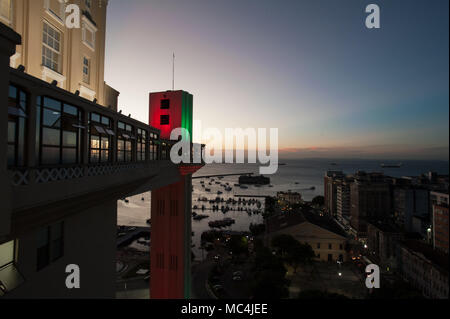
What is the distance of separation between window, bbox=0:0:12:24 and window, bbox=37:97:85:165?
10.00ft

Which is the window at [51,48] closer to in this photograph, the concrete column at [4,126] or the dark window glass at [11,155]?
the dark window glass at [11,155]

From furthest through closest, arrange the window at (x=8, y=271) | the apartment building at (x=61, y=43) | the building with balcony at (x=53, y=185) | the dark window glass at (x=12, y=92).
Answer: the apartment building at (x=61, y=43) < the window at (x=8, y=271) < the dark window glass at (x=12, y=92) < the building with balcony at (x=53, y=185)

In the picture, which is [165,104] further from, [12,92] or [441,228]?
[441,228]

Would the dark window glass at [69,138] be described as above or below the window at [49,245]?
above

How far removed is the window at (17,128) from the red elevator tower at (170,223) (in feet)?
33.4

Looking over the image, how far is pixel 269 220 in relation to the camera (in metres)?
49.4

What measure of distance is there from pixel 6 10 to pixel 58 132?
12.3 ft

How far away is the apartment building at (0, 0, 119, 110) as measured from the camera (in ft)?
18.7

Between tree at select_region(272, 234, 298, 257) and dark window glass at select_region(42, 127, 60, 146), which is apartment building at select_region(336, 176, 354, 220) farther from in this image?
dark window glass at select_region(42, 127, 60, 146)

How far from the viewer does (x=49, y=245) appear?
512 centimetres

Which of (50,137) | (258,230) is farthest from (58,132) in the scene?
(258,230)

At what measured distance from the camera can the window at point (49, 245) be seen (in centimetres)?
490

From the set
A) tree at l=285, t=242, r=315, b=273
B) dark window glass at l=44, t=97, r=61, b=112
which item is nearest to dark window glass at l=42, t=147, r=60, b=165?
dark window glass at l=44, t=97, r=61, b=112

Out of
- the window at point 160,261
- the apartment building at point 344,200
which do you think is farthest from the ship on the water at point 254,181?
the window at point 160,261
